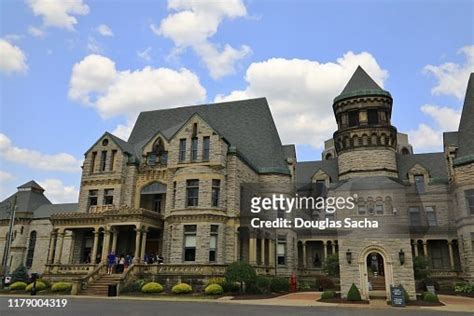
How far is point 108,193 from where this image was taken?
35.0m

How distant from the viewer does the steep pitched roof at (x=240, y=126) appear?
37844 millimetres

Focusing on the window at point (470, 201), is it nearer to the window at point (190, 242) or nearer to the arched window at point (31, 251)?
the window at point (190, 242)

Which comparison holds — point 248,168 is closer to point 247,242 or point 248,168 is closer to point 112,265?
point 247,242

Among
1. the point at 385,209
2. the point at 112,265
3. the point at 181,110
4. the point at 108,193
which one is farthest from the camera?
the point at 181,110

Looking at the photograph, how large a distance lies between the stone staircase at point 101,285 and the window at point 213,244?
23.0ft

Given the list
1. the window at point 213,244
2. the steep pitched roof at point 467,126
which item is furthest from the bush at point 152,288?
the steep pitched roof at point 467,126

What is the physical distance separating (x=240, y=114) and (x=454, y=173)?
21.8 m

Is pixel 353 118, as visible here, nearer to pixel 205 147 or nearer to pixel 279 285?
pixel 205 147

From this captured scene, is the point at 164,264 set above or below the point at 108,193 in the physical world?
below

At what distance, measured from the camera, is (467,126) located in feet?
118

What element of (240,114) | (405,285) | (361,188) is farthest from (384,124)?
(405,285)

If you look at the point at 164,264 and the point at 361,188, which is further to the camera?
the point at 361,188

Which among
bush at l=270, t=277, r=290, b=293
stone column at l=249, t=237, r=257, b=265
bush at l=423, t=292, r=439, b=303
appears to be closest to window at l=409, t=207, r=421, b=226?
bush at l=270, t=277, r=290, b=293

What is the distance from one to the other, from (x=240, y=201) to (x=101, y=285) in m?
12.9
